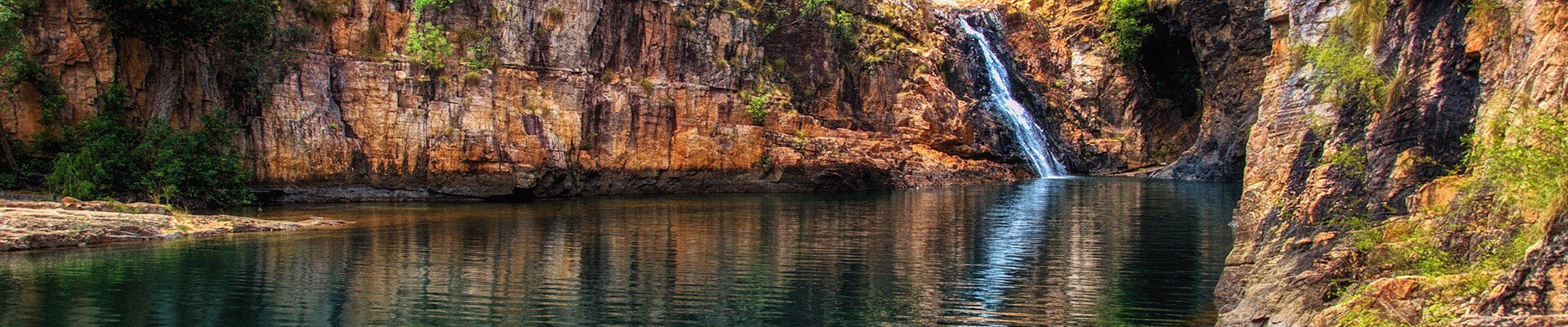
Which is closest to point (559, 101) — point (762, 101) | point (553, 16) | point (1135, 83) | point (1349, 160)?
point (553, 16)

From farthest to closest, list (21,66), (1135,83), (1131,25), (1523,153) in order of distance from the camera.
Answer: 1. (1135,83)
2. (1131,25)
3. (21,66)
4. (1523,153)

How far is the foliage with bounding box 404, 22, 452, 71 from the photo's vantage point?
45.2m

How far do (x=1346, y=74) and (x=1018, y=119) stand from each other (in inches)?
2200

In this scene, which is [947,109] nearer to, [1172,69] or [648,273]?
[1172,69]

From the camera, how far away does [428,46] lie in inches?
1799

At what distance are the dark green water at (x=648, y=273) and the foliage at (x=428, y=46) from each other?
37.6 feet

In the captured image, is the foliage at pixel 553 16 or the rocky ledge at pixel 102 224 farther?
the foliage at pixel 553 16

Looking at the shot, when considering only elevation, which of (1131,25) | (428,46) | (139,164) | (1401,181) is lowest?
(1401,181)

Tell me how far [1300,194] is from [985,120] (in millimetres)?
52839

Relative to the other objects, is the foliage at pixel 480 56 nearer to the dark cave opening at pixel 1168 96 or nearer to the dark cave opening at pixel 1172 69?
the dark cave opening at pixel 1172 69

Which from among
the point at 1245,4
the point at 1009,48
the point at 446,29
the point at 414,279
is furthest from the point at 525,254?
the point at 1009,48

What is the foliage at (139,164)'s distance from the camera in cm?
3325

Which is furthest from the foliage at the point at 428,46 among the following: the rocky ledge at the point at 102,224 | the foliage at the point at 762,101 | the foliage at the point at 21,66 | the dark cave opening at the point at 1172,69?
the dark cave opening at the point at 1172,69

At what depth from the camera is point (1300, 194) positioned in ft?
53.4
